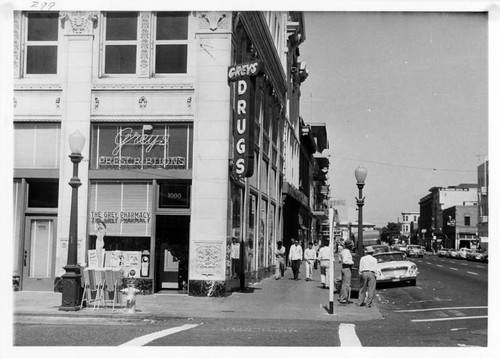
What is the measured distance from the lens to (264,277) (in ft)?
89.4

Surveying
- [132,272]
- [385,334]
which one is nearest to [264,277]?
[132,272]

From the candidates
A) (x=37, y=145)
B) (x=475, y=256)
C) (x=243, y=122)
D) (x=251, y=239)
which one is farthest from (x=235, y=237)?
(x=475, y=256)

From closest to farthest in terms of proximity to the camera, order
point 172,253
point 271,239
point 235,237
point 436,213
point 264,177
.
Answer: point 172,253 → point 235,237 → point 264,177 → point 271,239 → point 436,213

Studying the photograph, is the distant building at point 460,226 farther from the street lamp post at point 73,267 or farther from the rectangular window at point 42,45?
the street lamp post at point 73,267

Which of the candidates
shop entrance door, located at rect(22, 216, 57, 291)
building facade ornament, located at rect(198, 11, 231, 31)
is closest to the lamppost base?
shop entrance door, located at rect(22, 216, 57, 291)

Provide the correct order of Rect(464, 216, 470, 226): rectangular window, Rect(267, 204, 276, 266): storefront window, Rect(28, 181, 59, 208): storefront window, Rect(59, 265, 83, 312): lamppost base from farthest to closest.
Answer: Rect(464, 216, 470, 226): rectangular window < Rect(267, 204, 276, 266): storefront window < Rect(28, 181, 59, 208): storefront window < Rect(59, 265, 83, 312): lamppost base

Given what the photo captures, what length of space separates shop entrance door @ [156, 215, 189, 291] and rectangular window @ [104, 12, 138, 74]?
4.19 meters

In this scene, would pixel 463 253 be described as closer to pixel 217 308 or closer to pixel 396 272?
pixel 396 272

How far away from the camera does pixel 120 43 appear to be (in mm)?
18266

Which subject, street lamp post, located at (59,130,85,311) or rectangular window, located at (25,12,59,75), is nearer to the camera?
street lamp post, located at (59,130,85,311)

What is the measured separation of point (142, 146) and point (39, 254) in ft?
13.1

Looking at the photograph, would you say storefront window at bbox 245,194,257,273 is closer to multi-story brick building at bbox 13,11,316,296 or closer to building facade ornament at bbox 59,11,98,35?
A: multi-story brick building at bbox 13,11,316,296

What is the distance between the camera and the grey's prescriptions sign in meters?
18.1
